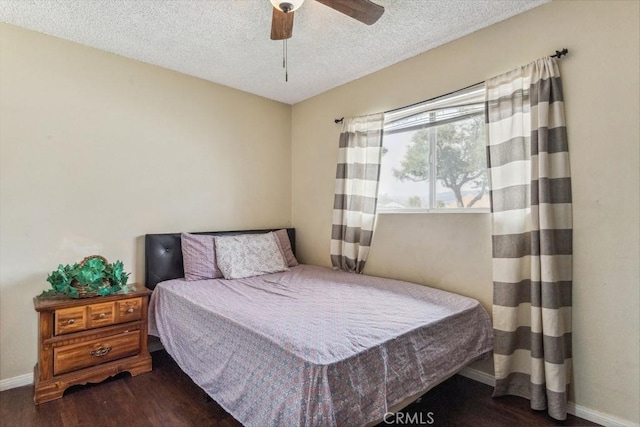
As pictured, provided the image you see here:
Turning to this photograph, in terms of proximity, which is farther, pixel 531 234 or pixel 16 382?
pixel 16 382

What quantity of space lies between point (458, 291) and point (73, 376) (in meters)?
2.66

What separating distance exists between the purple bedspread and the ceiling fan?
1.59 metres

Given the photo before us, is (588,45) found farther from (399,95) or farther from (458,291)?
(458,291)

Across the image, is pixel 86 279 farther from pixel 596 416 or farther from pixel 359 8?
pixel 596 416

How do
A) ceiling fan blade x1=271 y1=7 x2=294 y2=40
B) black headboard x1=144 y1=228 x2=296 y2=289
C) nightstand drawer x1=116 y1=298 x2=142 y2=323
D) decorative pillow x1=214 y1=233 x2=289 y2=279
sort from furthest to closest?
decorative pillow x1=214 y1=233 x2=289 y2=279, black headboard x1=144 y1=228 x2=296 y2=289, nightstand drawer x1=116 y1=298 x2=142 y2=323, ceiling fan blade x1=271 y1=7 x2=294 y2=40

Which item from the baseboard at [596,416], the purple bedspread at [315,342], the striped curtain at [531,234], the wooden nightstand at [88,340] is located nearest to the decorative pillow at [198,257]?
the purple bedspread at [315,342]

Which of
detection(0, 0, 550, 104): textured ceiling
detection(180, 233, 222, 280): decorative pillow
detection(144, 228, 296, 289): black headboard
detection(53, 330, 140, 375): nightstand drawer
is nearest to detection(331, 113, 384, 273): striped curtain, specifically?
detection(0, 0, 550, 104): textured ceiling

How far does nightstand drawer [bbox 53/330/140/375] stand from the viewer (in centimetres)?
210

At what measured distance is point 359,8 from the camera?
1.71 m

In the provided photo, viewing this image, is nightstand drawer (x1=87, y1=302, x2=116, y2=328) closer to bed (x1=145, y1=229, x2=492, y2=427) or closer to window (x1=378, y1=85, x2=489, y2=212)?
bed (x1=145, y1=229, x2=492, y2=427)

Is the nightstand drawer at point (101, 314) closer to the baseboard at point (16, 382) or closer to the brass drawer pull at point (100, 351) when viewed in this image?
the brass drawer pull at point (100, 351)

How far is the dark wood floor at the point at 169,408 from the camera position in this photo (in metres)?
1.83

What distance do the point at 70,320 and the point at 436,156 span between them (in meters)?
2.82

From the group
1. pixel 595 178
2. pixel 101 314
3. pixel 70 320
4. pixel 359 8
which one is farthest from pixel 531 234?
pixel 70 320
